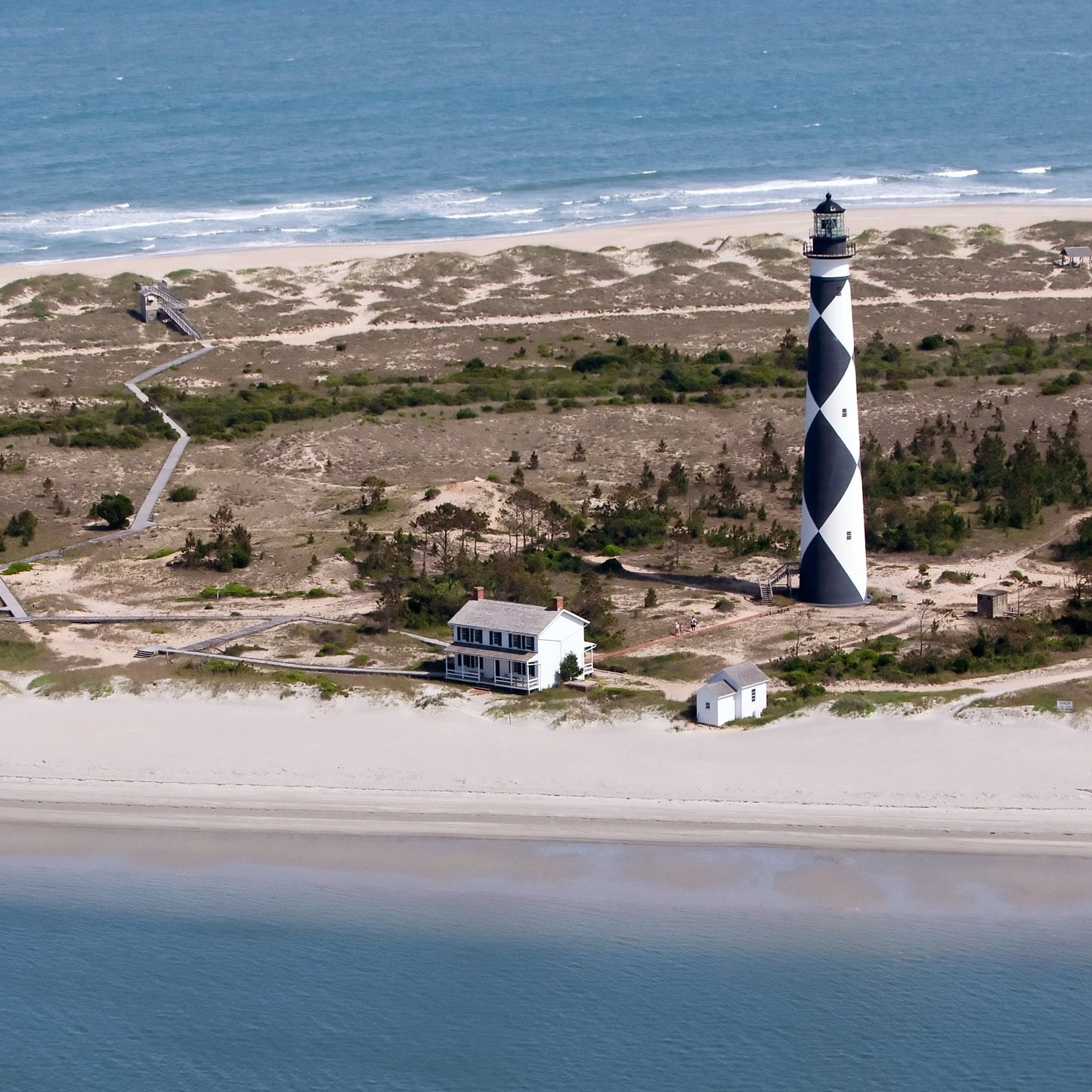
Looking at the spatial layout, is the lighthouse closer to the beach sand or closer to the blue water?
the beach sand

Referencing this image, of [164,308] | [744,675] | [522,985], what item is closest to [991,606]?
[744,675]

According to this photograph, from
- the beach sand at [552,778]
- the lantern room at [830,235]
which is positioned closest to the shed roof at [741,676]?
the beach sand at [552,778]

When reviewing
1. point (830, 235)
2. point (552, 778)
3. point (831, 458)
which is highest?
Result: point (830, 235)

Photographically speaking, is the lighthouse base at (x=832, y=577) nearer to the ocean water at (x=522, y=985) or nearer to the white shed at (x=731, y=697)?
the white shed at (x=731, y=697)

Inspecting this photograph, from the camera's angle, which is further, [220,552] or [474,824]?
[220,552]

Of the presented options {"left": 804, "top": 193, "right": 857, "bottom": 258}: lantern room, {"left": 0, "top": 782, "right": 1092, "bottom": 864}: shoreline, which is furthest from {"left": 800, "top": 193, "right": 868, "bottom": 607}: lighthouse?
{"left": 0, "top": 782, "right": 1092, "bottom": 864}: shoreline

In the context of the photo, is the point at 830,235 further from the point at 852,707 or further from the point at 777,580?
the point at 852,707
